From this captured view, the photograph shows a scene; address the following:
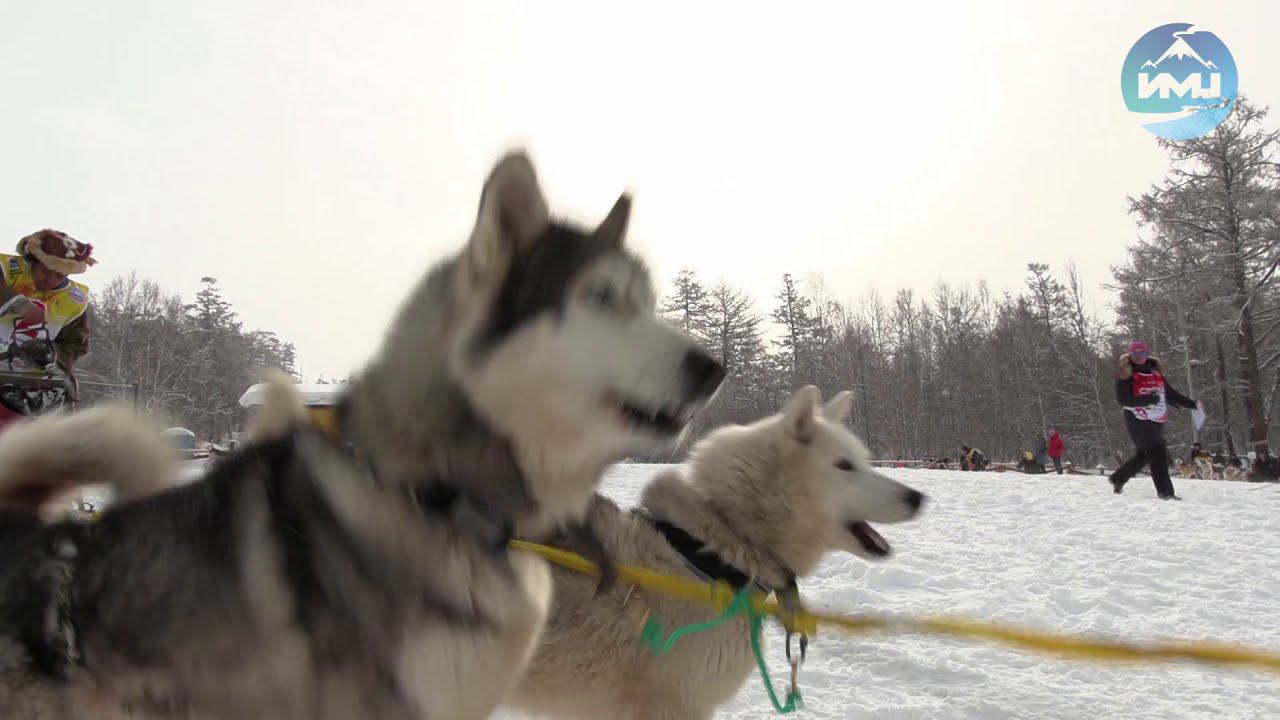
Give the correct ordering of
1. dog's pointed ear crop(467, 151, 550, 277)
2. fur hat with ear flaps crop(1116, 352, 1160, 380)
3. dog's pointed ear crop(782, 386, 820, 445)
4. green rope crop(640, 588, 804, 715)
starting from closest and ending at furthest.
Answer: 1. dog's pointed ear crop(467, 151, 550, 277)
2. green rope crop(640, 588, 804, 715)
3. dog's pointed ear crop(782, 386, 820, 445)
4. fur hat with ear flaps crop(1116, 352, 1160, 380)

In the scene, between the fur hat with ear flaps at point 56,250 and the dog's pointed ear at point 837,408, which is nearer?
the fur hat with ear flaps at point 56,250

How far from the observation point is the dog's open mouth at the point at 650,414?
172 centimetres

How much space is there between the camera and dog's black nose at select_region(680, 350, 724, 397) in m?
1.75

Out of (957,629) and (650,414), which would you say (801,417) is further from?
(650,414)

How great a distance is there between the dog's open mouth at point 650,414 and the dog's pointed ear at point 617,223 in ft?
1.50

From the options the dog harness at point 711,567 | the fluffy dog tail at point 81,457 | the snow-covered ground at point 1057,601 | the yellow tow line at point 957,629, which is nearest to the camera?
the fluffy dog tail at point 81,457

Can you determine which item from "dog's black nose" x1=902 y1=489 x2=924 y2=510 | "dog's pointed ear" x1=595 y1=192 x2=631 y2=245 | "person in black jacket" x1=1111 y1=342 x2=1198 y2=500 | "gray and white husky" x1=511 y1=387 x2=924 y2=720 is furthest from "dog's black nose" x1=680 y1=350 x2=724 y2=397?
"person in black jacket" x1=1111 y1=342 x2=1198 y2=500

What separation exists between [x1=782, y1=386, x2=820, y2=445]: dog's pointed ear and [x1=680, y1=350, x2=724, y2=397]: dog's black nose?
216 centimetres

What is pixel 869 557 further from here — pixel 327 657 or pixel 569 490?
pixel 327 657

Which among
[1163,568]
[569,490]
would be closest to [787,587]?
[569,490]

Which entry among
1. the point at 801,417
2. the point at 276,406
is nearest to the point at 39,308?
the point at 276,406

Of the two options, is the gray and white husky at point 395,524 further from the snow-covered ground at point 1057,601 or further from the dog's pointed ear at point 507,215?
the snow-covered ground at point 1057,601

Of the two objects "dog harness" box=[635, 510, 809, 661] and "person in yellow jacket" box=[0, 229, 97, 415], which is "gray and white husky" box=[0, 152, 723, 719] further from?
"person in yellow jacket" box=[0, 229, 97, 415]

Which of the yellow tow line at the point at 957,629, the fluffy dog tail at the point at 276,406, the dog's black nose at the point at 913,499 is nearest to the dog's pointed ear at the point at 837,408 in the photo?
the dog's black nose at the point at 913,499
